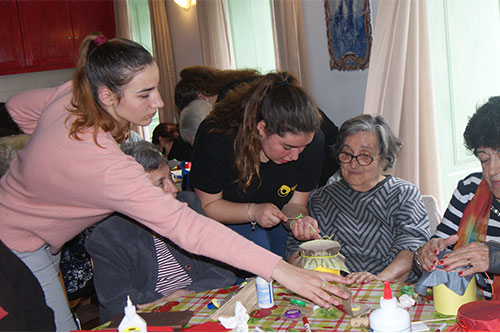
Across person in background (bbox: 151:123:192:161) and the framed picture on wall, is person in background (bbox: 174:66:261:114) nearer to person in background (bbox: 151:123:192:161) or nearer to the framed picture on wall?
person in background (bbox: 151:123:192:161)

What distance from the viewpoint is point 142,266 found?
2.21 m

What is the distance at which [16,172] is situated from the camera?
174cm

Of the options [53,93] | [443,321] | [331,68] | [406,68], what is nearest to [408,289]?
[443,321]

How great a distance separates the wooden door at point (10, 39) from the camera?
20.7 ft

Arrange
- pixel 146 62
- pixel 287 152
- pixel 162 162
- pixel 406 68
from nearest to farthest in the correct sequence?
pixel 146 62
pixel 287 152
pixel 162 162
pixel 406 68

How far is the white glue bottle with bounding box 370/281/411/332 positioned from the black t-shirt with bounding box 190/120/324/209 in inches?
48.0

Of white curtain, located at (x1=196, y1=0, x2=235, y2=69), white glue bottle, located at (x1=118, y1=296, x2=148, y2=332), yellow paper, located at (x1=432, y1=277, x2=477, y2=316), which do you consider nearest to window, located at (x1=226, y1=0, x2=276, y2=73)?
white curtain, located at (x1=196, y1=0, x2=235, y2=69)

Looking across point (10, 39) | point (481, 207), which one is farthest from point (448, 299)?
point (10, 39)

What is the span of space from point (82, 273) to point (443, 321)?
72.1 inches

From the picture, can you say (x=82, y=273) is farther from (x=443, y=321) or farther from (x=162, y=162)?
(x=443, y=321)

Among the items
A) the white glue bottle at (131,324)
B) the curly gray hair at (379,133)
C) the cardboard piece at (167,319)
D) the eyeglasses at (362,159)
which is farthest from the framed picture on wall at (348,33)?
the white glue bottle at (131,324)

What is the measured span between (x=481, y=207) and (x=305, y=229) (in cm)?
64

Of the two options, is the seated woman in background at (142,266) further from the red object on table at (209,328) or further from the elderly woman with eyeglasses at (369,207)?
the red object on table at (209,328)

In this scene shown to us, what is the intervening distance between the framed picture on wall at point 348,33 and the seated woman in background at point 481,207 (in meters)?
2.18
